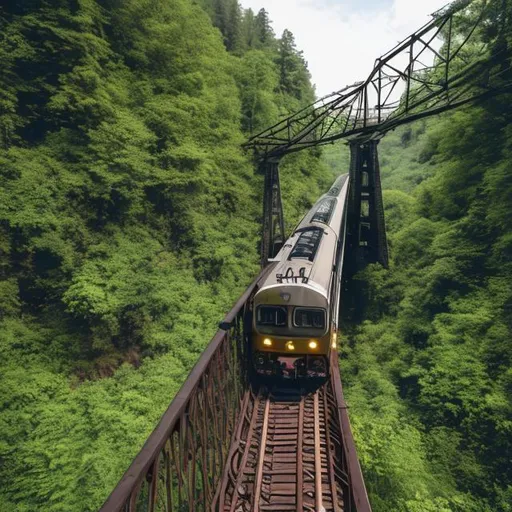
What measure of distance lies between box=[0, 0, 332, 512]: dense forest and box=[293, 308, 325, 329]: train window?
6222 mm

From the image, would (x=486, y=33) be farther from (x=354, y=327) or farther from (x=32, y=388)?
(x=32, y=388)

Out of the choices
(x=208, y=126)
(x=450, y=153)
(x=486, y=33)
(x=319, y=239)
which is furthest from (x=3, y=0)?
(x=486, y=33)

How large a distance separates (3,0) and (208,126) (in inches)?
451

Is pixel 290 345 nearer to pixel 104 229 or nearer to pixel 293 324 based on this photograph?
pixel 293 324

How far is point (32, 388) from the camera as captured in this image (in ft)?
36.4

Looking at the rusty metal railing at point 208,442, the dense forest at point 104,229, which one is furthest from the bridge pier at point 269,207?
the rusty metal railing at point 208,442

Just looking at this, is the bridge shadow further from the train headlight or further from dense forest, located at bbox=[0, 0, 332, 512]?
dense forest, located at bbox=[0, 0, 332, 512]

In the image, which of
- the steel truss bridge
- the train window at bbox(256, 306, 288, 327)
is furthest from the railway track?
the train window at bbox(256, 306, 288, 327)

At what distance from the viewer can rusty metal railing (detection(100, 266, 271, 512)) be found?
3.39 m

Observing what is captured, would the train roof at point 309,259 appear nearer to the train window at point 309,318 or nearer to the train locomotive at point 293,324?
the train locomotive at point 293,324

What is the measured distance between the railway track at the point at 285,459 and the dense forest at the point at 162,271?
2.65 metres

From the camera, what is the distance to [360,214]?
61.6ft

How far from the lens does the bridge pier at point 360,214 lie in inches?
711

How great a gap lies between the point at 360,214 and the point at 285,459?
14.4m
